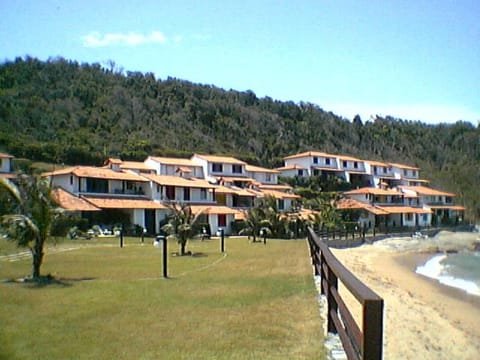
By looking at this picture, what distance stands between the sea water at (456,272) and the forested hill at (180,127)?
3641 centimetres

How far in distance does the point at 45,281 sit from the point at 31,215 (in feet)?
5.77

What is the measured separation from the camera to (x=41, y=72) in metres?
75.9

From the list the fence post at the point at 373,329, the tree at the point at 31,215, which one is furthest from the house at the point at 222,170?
the fence post at the point at 373,329

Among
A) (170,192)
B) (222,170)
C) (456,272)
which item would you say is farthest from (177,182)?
(456,272)

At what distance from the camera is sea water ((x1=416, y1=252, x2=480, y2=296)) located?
22.1 meters

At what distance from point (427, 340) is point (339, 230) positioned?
33.7 metres

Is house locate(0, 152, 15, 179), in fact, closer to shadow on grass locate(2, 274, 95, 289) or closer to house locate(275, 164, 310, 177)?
shadow on grass locate(2, 274, 95, 289)

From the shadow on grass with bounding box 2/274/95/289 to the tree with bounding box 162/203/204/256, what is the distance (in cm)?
830

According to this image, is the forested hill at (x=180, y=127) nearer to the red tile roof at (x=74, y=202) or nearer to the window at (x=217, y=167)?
the window at (x=217, y=167)

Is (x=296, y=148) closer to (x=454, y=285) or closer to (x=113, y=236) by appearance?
(x=113, y=236)

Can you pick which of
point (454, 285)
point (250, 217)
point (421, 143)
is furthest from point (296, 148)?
point (454, 285)

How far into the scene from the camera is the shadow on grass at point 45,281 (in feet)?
40.2

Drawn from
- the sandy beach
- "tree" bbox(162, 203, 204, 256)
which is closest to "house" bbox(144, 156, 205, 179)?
"tree" bbox(162, 203, 204, 256)

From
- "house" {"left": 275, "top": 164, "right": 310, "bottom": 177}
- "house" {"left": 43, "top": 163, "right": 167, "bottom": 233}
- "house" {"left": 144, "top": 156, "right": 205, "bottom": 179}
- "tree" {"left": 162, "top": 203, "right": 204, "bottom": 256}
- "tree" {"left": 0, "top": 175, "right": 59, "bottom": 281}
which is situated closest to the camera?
"tree" {"left": 0, "top": 175, "right": 59, "bottom": 281}
